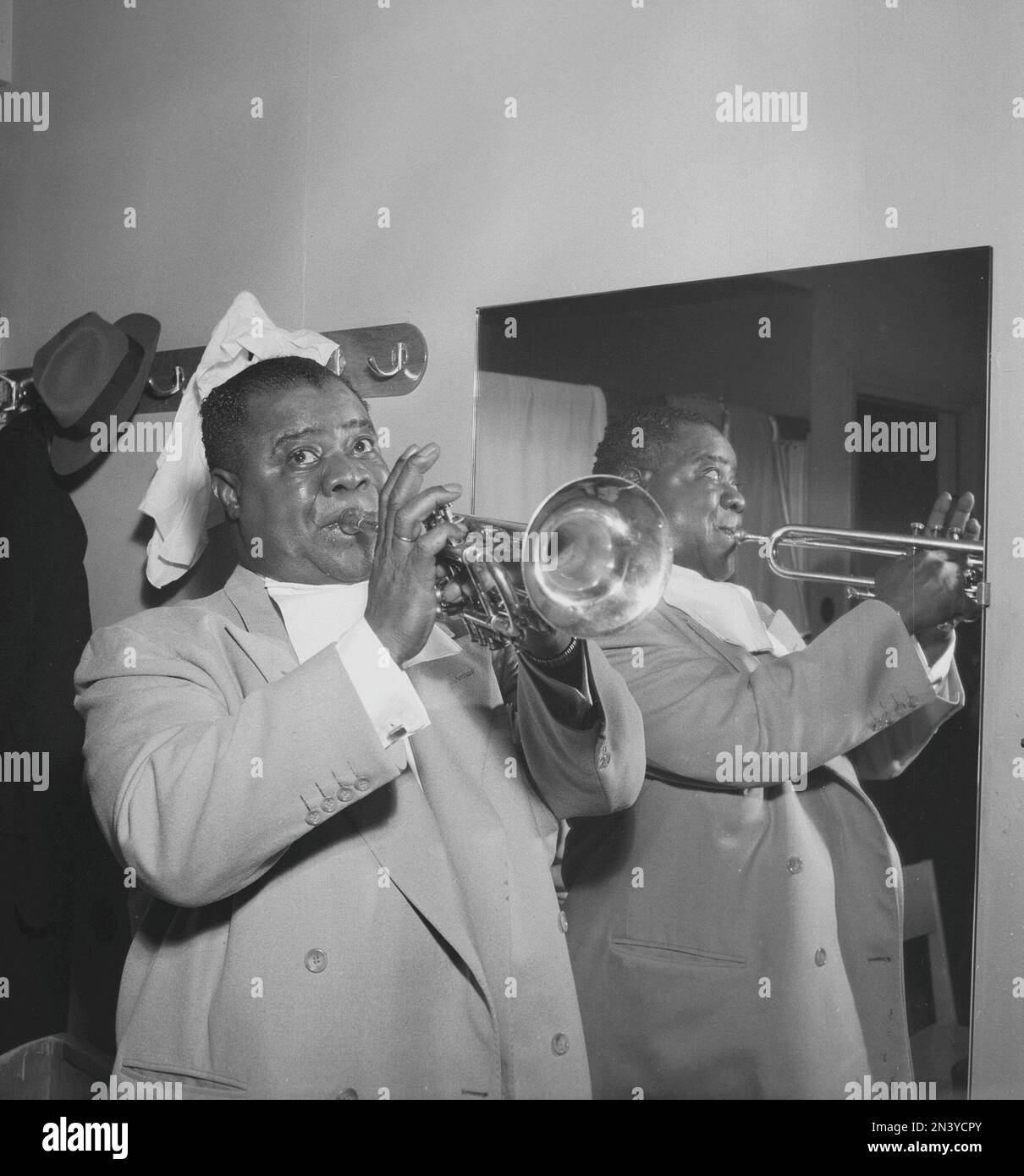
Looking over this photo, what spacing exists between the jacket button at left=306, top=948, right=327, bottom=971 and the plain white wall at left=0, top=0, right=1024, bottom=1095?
0.73 m

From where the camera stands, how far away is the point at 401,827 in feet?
4.96

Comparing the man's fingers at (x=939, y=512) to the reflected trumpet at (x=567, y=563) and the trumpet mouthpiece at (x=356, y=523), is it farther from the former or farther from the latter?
the trumpet mouthpiece at (x=356, y=523)

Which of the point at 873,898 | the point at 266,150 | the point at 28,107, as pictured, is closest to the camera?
the point at 873,898

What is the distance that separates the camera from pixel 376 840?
1.49 meters

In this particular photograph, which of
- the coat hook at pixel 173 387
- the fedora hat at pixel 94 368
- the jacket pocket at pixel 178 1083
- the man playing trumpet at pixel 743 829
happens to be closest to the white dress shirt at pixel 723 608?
the man playing trumpet at pixel 743 829

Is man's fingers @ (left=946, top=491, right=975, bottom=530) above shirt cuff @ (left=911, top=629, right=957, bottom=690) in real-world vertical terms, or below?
above

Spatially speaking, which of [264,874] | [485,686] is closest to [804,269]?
[485,686]

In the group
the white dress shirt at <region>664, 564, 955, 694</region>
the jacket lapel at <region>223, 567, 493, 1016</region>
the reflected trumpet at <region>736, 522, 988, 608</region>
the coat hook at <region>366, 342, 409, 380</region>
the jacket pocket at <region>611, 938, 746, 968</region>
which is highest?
the coat hook at <region>366, 342, 409, 380</region>

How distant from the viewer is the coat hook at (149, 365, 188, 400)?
221cm

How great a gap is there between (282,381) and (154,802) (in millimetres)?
616

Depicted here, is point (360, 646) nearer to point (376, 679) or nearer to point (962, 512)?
point (376, 679)

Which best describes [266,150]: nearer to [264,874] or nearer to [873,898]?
[264,874]

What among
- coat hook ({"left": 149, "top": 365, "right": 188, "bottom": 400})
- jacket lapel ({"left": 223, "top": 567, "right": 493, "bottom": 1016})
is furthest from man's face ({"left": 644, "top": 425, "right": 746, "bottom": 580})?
coat hook ({"left": 149, "top": 365, "right": 188, "bottom": 400})

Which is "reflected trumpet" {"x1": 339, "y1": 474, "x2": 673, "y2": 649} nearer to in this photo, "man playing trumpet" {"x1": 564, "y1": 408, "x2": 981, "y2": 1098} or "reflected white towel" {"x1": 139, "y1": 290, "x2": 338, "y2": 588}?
"man playing trumpet" {"x1": 564, "y1": 408, "x2": 981, "y2": 1098}
